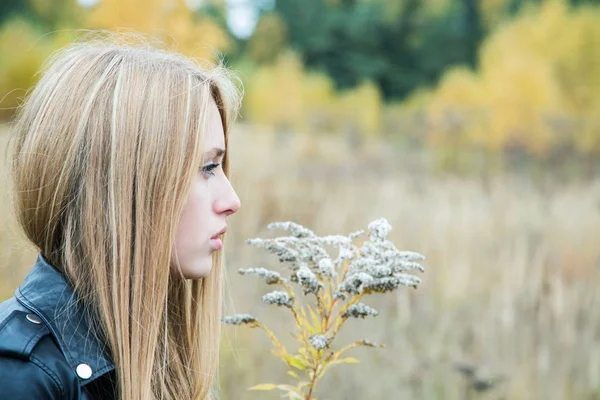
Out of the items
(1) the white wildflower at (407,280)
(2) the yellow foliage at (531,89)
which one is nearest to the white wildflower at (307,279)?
(1) the white wildflower at (407,280)

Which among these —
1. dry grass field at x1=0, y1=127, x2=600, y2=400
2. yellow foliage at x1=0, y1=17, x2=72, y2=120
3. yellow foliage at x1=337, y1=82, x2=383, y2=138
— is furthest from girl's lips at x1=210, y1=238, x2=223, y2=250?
yellow foliage at x1=337, y1=82, x2=383, y2=138

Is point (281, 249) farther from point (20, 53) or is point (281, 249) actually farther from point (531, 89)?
point (531, 89)

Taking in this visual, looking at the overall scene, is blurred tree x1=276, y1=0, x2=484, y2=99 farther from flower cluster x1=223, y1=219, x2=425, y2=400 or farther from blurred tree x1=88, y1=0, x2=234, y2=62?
flower cluster x1=223, y1=219, x2=425, y2=400

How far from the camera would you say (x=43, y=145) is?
96 centimetres

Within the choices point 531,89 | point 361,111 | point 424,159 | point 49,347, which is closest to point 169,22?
point 361,111

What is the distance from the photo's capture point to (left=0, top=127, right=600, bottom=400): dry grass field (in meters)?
3.14

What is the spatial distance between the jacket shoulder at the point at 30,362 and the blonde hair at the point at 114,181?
9 centimetres

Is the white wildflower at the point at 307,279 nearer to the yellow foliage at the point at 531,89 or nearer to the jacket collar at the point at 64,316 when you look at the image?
the jacket collar at the point at 64,316

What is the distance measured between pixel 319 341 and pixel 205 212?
255mm

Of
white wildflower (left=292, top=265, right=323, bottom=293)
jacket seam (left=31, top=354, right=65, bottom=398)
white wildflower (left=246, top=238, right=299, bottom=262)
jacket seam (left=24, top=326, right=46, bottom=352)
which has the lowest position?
jacket seam (left=31, top=354, right=65, bottom=398)

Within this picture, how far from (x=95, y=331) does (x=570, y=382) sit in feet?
9.58

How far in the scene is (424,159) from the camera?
12.3 feet

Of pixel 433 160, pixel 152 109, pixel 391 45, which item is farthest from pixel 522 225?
pixel 152 109

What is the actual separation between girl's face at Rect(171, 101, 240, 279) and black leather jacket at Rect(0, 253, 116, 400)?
0.57 ft
